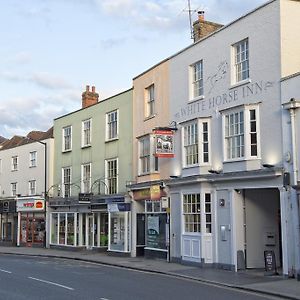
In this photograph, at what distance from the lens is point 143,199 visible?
1061 inches

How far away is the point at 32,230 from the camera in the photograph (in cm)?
3919

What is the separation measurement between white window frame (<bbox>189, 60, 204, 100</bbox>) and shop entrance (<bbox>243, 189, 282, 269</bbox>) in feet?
16.5

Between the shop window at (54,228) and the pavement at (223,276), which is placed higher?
the shop window at (54,228)

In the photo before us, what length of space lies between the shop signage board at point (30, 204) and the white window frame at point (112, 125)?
31.1 feet

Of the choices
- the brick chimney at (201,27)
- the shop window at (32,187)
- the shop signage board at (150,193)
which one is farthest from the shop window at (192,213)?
the shop window at (32,187)

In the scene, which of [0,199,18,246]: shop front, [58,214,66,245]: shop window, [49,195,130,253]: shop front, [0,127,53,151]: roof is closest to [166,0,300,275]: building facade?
[49,195,130,253]: shop front

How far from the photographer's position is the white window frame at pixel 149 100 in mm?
26672

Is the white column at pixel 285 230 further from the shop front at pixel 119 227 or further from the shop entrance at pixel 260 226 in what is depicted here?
the shop front at pixel 119 227

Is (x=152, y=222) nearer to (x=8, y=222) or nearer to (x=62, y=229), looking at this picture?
(x=62, y=229)

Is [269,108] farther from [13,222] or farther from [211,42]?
[13,222]

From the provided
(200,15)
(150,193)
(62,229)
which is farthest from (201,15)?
(62,229)

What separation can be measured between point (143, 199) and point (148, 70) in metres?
6.64

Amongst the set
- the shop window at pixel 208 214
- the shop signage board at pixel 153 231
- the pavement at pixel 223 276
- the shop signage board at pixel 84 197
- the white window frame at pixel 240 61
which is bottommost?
the pavement at pixel 223 276

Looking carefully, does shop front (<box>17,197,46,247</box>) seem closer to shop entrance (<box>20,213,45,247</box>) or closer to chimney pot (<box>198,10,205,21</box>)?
shop entrance (<box>20,213,45,247</box>)
